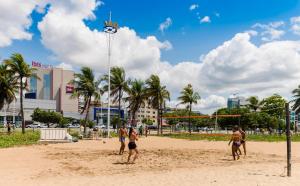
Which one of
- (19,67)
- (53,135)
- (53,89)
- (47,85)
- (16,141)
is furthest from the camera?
(47,85)

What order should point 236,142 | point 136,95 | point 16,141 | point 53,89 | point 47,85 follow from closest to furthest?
point 236,142 → point 16,141 → point 136,95 → point 53,89 → point 47,85

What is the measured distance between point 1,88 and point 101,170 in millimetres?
33052

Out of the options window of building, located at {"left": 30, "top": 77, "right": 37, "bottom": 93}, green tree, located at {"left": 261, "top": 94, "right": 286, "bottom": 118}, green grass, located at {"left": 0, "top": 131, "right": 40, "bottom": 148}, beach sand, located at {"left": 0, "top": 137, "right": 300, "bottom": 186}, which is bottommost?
green grass, located at {"left": 0, "top": 131, "right": 40, "bottom": 148}

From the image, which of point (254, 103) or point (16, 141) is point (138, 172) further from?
point (254, 103)

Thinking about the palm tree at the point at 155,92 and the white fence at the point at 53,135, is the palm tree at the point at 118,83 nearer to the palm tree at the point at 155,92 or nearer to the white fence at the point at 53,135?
the palm tree at the point at 155,92

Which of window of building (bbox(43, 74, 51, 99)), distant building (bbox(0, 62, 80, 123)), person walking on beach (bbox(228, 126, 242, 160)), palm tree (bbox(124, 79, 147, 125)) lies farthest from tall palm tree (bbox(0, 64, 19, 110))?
window of building (bbox(43, 74, 51, 99))

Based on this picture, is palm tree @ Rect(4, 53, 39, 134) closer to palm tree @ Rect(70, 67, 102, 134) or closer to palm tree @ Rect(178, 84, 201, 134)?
palm tree @ Rect(70, 67, 102, 134)

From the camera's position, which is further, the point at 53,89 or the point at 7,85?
the point at 53,89

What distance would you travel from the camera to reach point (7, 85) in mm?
41938

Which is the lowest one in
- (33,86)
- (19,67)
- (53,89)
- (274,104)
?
(274,104)

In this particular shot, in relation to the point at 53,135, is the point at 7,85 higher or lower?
higher

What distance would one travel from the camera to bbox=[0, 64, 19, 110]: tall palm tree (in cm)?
4050

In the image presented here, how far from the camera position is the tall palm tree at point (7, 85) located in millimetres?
40500

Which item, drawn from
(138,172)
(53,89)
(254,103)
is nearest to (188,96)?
(254,103)
